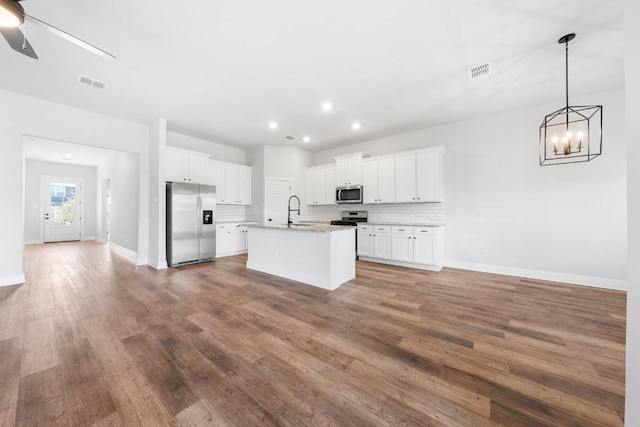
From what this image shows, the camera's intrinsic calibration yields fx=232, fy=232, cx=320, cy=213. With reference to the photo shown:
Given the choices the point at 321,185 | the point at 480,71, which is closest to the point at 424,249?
the point at 480,71

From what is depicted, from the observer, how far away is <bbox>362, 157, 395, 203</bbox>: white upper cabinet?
5.29m

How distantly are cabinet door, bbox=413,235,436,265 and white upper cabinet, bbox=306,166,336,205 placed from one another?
2.43 m

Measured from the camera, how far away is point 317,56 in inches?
109

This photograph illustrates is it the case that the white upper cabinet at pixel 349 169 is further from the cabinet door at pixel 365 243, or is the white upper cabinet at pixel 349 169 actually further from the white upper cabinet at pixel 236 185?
the white upper cabinet at pixel 236 185

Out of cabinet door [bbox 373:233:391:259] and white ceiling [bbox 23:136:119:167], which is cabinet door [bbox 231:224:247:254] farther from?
white ceiling [bbox 23:136:119:167]

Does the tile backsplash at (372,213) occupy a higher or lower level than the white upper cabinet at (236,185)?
lower

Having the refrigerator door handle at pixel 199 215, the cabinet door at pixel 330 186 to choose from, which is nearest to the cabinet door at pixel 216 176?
the refrigerator door handle at pixel 199 215

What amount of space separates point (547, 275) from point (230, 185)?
22.7 feet

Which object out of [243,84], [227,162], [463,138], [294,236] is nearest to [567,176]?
[463,138]

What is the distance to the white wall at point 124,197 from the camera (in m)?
5.70

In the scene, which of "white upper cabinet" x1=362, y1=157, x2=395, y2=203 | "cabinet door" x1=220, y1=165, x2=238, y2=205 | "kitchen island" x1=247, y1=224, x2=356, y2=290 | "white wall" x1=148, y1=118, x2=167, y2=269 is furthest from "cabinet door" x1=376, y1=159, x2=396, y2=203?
"white wall" x1=148, y1=118, x2=167, y2=269

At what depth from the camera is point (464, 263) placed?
15.4 ft

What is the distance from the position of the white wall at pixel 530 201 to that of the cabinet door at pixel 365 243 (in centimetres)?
160

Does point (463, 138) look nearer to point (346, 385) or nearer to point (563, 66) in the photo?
point (563, 66)
